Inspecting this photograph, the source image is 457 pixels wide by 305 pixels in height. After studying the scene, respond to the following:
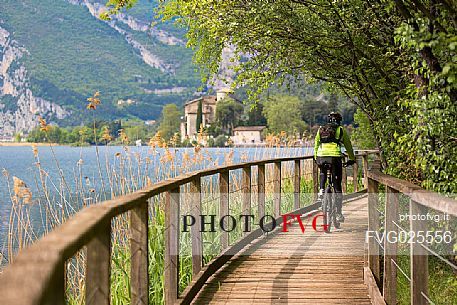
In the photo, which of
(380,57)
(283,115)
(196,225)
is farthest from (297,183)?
(283,115)

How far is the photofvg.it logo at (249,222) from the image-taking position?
24.6 ft

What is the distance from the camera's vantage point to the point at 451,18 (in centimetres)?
584

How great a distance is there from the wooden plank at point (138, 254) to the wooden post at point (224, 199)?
346 centimetres

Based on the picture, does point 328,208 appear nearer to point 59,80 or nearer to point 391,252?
point 391,252

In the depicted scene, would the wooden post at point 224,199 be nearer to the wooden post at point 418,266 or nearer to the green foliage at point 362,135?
the wooden post at point 418,266

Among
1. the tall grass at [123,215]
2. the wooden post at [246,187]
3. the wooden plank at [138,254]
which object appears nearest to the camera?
the wooden plank at [138,254]

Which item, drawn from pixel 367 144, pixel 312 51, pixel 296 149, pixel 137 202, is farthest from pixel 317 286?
pixel 367 144

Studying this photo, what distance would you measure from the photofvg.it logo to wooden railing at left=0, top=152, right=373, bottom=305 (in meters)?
0.13

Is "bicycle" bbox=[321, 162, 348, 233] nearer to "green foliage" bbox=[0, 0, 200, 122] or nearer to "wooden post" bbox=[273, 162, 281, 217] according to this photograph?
"wooden post" bbox=[273, 162, 281, 217]

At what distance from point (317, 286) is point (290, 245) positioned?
2665mm

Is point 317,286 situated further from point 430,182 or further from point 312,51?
point 312,51

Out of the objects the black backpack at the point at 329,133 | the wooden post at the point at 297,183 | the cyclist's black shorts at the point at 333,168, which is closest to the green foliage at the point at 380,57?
the black backpack at the point at 329,133

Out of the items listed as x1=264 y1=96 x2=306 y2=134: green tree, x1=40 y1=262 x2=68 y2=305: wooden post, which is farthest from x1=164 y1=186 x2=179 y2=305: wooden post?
x1=264 y1=96 x2=306 y2=134: green tree

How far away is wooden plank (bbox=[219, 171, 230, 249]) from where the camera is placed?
8.11m
